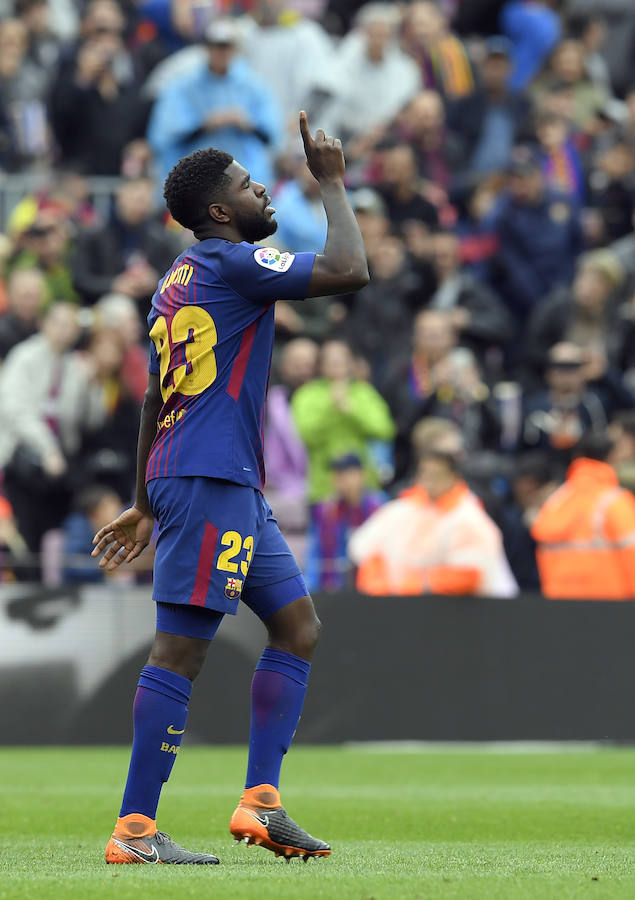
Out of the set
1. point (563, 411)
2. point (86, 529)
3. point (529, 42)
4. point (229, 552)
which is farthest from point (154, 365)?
point (529, 42)

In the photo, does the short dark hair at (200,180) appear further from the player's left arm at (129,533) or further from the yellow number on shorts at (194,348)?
the player's left arm at (129,533)

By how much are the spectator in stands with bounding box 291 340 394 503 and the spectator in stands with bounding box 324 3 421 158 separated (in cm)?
406

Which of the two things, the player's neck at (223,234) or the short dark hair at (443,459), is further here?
the short dark hair at (443,459)

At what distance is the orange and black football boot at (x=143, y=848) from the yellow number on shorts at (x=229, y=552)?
2.81ft

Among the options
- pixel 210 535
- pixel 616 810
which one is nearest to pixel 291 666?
pixel 210 535

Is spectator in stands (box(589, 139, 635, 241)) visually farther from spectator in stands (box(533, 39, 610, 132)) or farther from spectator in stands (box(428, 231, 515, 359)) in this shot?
spectator in stands (box(428, 231, 515, 359))

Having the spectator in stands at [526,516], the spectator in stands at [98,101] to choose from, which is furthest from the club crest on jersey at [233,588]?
the spectator in stands at [98,101]

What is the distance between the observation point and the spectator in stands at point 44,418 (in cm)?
1311

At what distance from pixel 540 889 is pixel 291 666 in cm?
132

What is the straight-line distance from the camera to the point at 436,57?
711 inches

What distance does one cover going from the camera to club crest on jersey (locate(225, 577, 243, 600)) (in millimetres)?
5660

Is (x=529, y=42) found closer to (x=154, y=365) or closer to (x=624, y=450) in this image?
(x=624, y=450)

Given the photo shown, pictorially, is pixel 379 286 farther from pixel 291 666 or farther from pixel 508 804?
pixel 291 666

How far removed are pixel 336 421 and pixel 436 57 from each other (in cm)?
589
